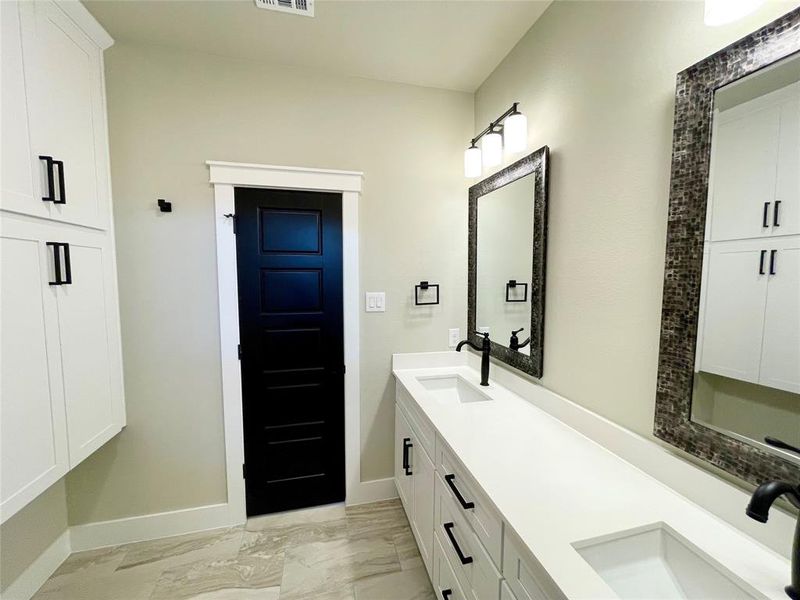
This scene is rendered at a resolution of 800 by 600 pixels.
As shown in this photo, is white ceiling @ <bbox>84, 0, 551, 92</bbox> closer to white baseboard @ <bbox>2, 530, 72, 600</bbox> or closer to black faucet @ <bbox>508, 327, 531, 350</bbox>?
black faucet @ <bbox>508, 327, 531, 350</bbox>

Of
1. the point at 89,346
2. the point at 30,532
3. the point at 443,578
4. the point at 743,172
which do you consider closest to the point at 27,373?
the point at 89,346

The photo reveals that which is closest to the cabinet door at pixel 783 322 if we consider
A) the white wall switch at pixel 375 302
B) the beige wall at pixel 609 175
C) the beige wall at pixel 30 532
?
the beige wall at pixel 609 175

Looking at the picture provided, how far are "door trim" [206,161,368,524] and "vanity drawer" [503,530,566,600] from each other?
1.39m

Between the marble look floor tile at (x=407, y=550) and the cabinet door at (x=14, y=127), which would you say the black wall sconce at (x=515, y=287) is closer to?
the marble look floor tile at (x=407, y=550)

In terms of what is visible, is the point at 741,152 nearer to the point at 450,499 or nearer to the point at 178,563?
the point at 450,499

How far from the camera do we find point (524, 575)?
805 mm

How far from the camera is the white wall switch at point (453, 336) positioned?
226cm

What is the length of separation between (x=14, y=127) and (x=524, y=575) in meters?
2.14

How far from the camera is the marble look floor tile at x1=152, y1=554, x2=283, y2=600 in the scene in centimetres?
159

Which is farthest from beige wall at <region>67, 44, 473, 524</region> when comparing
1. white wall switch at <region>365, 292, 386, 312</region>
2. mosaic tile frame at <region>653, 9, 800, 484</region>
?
mosaic tile frame at <region>653, 9, 800, 484</region>

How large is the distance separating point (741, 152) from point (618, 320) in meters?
0.57

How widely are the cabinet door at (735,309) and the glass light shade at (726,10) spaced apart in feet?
1.75

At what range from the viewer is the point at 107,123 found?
5.62ft

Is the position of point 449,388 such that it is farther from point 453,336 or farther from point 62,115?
point 62,115
